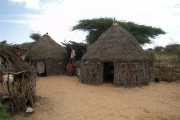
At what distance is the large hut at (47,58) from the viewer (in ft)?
69.9

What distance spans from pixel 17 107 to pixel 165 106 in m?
5.78

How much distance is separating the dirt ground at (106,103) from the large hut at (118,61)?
62 cm

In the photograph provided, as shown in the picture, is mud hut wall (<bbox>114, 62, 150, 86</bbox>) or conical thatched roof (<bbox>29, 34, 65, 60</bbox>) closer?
mud hut wall (<bbox>114, 62, 150, 86</bbox>)

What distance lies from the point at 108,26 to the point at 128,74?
10528mm

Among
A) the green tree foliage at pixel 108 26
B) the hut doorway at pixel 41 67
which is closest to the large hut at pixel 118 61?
the hut doorway at pixel 41 67

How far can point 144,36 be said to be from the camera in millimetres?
26422

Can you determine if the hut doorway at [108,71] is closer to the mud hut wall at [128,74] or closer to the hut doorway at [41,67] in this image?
the mud hut wall at [128,74]

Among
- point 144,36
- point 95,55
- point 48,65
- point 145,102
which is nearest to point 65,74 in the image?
point 48,65

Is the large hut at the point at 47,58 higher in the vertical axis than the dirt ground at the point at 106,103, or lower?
higher

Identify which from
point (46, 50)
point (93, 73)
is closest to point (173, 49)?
point (93, 73)

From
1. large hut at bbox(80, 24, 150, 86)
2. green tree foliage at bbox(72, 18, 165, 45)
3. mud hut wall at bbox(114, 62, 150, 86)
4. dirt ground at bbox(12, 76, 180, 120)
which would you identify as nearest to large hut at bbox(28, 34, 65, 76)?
green tree foliage at bbox(72, 18, 165, 45)

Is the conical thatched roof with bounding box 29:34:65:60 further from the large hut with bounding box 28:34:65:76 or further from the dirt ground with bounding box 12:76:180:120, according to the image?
the dirt ground with bounding box 12:76:180:120

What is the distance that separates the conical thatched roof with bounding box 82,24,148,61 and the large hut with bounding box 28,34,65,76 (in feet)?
15.4

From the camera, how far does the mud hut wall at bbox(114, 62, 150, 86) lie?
15.4 m
